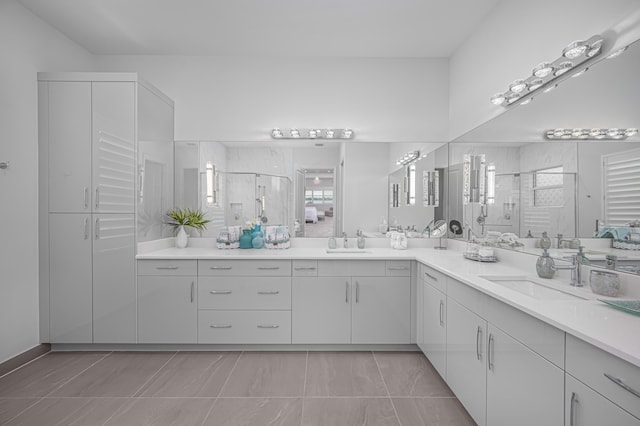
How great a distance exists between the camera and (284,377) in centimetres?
239

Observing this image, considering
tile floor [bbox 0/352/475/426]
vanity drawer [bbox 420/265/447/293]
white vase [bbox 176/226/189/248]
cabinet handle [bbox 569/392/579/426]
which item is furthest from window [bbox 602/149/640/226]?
white vase [bbox 176/226/189/248]

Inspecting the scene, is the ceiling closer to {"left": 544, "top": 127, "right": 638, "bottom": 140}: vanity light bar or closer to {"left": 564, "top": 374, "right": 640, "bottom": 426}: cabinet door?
{"left": 544, "top": 127, "right": 638, "bottom": 140}: vanity light bar

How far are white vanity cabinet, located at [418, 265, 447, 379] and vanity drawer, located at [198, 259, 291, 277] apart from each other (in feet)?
3.96

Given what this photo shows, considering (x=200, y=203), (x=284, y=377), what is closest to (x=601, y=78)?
(x=284, y=377)

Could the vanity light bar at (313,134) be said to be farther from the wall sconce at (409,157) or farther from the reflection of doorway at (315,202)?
the wall sconce at (409,157)

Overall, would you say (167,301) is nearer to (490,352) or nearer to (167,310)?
(167,310)

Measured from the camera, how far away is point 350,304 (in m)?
2.81

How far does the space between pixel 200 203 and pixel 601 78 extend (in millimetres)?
3311

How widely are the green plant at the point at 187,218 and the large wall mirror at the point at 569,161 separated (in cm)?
276

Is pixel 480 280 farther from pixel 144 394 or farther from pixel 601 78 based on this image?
pixel 144 394

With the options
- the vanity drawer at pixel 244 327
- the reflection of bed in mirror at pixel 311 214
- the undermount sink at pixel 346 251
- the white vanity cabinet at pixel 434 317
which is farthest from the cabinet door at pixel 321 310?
the reflection of bed in mirror at pixel 311 214

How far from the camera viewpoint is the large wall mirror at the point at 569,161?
1430 millimetres

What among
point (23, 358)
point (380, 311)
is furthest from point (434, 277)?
point (23, 358)

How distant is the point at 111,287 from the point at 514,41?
3.91 metres
